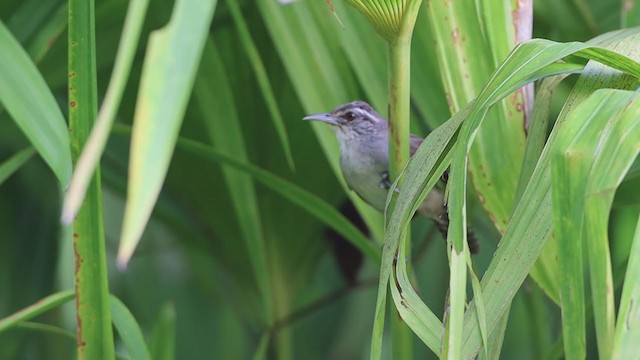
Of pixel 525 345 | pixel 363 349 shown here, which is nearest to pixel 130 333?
pixel 525 345

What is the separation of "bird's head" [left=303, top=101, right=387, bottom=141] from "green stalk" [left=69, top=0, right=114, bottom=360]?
2.23 ft

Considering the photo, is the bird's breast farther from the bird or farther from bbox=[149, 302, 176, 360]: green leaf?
bbox=[149, 302, 176, 360]: green leaf

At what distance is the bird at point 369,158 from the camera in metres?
1.85

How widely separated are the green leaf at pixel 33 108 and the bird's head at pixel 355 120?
607 mm

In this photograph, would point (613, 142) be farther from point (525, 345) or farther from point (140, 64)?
point (525, 345)

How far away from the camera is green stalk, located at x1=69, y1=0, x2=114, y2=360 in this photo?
3.15ft

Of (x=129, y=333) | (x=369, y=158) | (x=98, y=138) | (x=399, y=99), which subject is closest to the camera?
(x=98, y=138)

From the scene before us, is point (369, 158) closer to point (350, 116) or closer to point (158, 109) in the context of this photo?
point (350, 116)

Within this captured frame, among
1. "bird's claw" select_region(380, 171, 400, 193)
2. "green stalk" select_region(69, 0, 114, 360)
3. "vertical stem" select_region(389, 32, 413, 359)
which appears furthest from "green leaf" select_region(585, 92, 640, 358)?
"bird's claw" select_region(380, 171, 400, 193)

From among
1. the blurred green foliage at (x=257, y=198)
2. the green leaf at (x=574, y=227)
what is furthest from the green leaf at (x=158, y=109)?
the blurred green foliage at (x=257, y=198)

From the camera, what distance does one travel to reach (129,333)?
1.21 metres

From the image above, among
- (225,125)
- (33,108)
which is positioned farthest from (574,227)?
(225,125)

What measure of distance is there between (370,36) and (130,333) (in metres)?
0.63

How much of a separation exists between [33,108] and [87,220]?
7.0 inches
